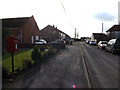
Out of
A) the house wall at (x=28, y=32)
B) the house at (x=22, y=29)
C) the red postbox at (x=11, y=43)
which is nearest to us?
the red postbox at (x=11, y=43)

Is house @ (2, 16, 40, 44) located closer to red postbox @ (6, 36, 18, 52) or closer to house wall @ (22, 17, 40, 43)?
house wall @ (22, 17, 40, 43)

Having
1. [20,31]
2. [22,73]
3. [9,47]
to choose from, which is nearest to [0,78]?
[22,73]

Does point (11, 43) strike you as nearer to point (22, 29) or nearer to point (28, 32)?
point (22, 29)

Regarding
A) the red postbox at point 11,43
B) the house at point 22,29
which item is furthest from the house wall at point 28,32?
the red postbox at point 11,43

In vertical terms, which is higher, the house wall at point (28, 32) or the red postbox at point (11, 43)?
the house wall at point (28, 32)

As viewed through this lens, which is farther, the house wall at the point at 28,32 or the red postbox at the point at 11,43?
the house wall at the point at 28,32

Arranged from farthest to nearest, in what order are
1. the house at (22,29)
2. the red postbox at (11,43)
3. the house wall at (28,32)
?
the house wall at (28,32)
the house at (22,29)
the red postbox at (11,43)

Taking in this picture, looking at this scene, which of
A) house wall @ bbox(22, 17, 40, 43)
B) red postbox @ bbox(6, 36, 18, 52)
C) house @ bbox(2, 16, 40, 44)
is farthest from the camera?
house wall @ bbox(22, 17, 40, 43)

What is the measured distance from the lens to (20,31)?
23297mm

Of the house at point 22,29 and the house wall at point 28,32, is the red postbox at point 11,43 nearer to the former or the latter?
the house at point 22,29

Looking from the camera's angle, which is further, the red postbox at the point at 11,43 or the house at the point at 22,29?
the house at the point at 22,29

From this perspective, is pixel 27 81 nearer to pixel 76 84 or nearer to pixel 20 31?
pixel 76 84

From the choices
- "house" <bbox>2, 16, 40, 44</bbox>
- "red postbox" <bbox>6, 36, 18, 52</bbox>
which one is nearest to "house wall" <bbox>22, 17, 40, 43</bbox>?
"house" <bbox>2, 16, 40, 44</bbox>

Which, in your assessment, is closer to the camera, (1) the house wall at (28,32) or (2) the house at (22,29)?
(2) the house at (22,29)
